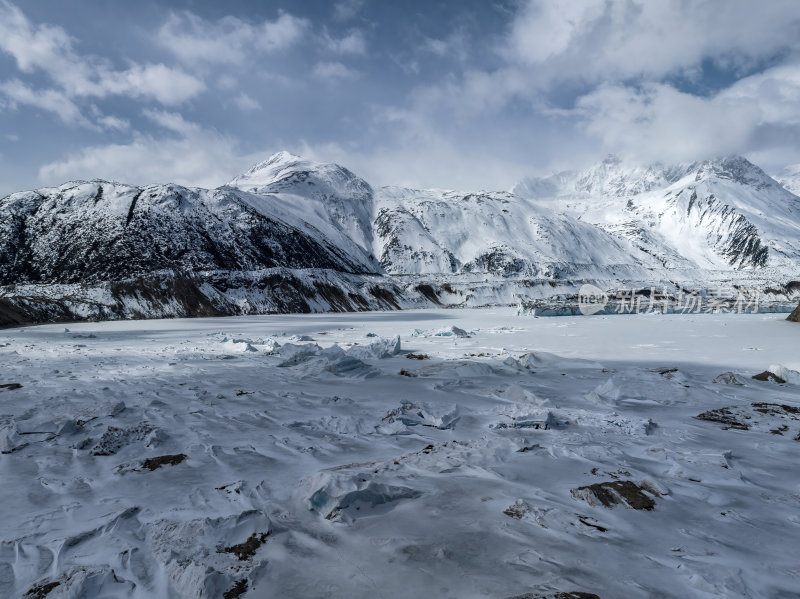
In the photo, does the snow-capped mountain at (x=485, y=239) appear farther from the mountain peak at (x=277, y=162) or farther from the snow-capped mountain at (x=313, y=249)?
the mountain peak at (x=277, y=162)

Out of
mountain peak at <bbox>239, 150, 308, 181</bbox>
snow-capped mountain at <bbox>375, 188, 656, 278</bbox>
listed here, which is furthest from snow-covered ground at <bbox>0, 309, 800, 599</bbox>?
mountain peak at <bbox>239, 150, 308, 181</bbox>

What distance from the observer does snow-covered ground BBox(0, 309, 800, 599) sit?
9.62ft

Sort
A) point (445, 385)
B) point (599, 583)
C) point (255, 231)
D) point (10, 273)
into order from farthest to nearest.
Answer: point (255, 231) → point (10, 273) → point (445, 385) → point (599, 583)

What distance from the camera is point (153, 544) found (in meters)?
3.32

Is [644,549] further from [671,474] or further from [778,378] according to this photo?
[778,378]

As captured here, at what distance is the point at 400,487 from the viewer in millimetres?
4148

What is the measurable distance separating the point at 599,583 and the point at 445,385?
6.34 metres

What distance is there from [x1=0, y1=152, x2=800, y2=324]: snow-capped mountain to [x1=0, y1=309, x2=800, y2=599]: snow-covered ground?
29.6m

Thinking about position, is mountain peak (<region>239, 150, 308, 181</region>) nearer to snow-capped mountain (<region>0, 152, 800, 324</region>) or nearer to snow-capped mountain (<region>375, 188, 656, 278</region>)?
snow-capped mountain (<region>0, 152, 800, 324</region>)

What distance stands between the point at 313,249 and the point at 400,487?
257 feet

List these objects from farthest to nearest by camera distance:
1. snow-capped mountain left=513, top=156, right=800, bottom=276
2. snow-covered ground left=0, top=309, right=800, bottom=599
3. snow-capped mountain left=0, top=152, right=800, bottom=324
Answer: snow-capped mountain left=513, top=156, right=800, bottom=276
snow-capped mountain left=0, top=152, right=800, bottom=324
snow-covered ground left=0, top=309, right=800, bottom=599

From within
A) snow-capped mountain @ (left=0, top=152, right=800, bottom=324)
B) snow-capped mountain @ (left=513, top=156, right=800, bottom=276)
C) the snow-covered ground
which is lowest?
the snow-covered ground

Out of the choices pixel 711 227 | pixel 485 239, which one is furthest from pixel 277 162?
pixel 711 227

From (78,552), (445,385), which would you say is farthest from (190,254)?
(78,552)
